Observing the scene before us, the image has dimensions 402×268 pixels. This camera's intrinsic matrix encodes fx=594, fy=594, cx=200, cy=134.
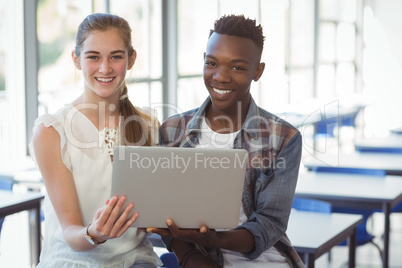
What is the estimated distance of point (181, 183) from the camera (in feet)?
5.10

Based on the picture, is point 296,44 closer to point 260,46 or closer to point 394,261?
point 394,261

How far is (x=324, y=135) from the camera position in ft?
24.2

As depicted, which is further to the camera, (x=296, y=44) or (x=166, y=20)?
(x=296, y=44)

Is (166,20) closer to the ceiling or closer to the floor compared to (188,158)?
closer to the ceiling

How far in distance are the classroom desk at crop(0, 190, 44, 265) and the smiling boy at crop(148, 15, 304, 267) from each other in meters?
1.13

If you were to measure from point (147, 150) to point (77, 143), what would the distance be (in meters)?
0.40

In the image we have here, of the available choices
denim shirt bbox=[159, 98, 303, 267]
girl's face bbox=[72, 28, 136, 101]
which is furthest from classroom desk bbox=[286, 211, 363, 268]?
girl's face bbox=[72, 28, 136, 101]

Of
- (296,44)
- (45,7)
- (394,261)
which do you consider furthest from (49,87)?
(296,44)

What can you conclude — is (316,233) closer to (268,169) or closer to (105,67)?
(268,169)

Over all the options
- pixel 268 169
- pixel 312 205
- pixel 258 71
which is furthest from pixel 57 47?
pixel 268 169

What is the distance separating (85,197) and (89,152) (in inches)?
5.4

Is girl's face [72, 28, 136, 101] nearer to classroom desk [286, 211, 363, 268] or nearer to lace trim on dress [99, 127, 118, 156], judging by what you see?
lace trim on dress [99, 127, 118, 156]

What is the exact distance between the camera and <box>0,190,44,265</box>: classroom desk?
2.72 m

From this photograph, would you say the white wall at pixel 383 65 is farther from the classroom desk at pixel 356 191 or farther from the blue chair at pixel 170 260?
the blue chair at pixel 170 260
